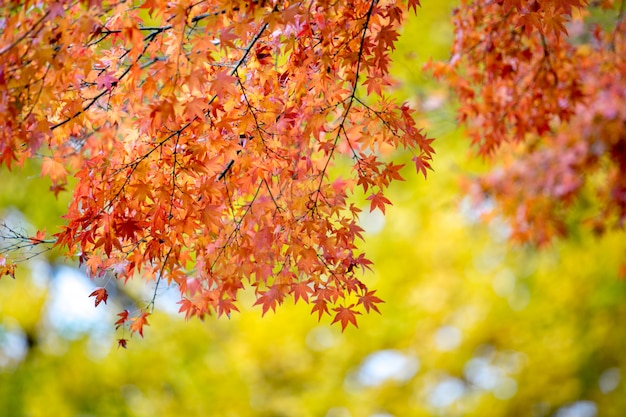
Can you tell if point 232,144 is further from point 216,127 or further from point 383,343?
point 383,343

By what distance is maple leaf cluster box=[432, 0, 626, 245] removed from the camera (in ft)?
11.4

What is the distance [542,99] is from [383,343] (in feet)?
15.1

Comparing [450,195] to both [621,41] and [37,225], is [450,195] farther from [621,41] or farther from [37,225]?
[37,225]

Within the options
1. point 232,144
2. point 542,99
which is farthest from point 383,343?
point 232,144

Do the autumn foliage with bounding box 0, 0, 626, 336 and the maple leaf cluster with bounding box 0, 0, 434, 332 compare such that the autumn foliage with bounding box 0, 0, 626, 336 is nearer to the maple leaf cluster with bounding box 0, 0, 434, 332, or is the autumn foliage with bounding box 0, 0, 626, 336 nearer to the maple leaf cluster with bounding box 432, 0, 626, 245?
the maple leaf cluster with bounding box 0, 0, 434, 332

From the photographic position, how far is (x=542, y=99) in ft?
12.1

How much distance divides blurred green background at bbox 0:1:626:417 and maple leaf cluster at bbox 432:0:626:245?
2.36ft

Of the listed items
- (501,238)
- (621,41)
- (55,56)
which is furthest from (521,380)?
(55,56)

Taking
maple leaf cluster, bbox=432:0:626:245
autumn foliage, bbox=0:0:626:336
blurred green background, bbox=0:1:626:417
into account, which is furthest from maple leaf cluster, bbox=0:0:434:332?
blurred green background, bbox=0:1:626:417

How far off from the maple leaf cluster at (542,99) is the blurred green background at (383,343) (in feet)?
2.36

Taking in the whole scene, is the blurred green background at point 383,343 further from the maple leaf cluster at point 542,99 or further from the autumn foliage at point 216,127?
the autumn foliage at point 216,127

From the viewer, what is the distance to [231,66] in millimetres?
2451

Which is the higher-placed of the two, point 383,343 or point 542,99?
point 383,343

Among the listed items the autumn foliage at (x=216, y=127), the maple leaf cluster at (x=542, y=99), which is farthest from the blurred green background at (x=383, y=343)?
the autumn foliage at (x=216, y=127)
